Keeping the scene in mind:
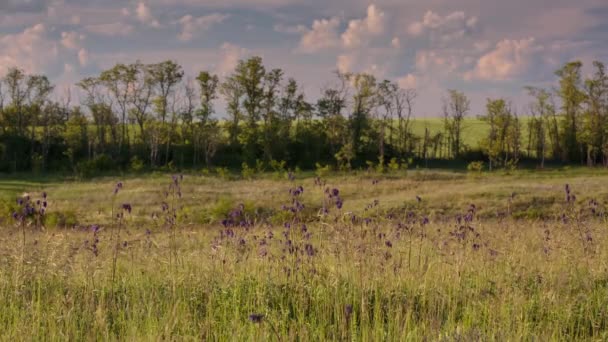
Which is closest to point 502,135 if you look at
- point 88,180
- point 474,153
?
point 474,153

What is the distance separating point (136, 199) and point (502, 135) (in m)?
45.0

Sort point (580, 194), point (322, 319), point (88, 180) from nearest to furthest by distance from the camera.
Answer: point (322, 319)
point (580, 194)
point (88, 180)

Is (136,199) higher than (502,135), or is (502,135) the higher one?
(502,135)

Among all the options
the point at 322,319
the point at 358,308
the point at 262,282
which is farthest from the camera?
the point at 262,282

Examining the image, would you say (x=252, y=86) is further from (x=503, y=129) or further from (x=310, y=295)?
(x=310, y=295)

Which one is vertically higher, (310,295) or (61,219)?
(310,295)

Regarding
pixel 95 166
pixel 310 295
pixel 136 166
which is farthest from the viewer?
pixel 95 166

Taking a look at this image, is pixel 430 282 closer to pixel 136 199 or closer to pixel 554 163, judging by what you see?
pixel 136 199

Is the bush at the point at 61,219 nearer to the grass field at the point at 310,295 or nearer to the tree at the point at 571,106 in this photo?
the grass field at the point at 310,295

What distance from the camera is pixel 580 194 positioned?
1067 inches

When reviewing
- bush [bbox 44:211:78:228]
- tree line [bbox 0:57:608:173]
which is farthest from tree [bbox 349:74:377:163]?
bush [bbox 44:211:78:228]

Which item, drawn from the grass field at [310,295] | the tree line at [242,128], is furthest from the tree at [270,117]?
the grass field at [310,295]

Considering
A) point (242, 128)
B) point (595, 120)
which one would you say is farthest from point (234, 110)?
point (595, 120)

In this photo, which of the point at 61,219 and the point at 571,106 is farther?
the point at 571,106
